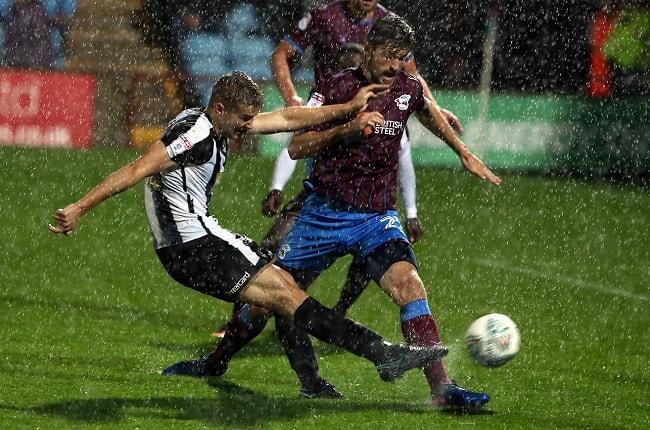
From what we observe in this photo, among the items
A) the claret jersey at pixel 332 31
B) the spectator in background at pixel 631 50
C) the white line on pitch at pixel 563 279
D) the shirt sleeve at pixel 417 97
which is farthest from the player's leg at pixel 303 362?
the spectator in background at pixel 631 50

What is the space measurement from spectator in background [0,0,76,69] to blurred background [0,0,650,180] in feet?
0.06

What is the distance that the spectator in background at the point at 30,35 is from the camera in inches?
770

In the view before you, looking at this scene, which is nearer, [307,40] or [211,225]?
[211,225]

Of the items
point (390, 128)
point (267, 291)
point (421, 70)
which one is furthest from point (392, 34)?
point (421, 70)

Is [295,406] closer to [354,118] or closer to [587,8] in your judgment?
[354,118]

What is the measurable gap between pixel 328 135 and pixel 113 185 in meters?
1.22

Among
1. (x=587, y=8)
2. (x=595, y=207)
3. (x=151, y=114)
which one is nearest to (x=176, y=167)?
(x=595, y=207)

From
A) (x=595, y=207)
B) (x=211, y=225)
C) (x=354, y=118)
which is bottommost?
(x=595, y=207)

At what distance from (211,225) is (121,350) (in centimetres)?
174

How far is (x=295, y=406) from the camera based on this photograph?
24.9ft

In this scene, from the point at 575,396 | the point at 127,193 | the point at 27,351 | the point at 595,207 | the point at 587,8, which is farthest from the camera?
the point at 587,8

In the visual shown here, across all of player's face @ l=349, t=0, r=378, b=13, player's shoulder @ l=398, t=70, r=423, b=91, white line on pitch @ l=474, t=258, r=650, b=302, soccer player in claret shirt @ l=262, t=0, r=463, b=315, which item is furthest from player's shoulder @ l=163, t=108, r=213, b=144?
white line on pitch @ l=474, t=258, r=650, b=302

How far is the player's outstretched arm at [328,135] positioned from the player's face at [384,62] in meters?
0.28

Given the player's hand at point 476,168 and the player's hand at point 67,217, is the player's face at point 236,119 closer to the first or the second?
the player's hand at point 67,217
